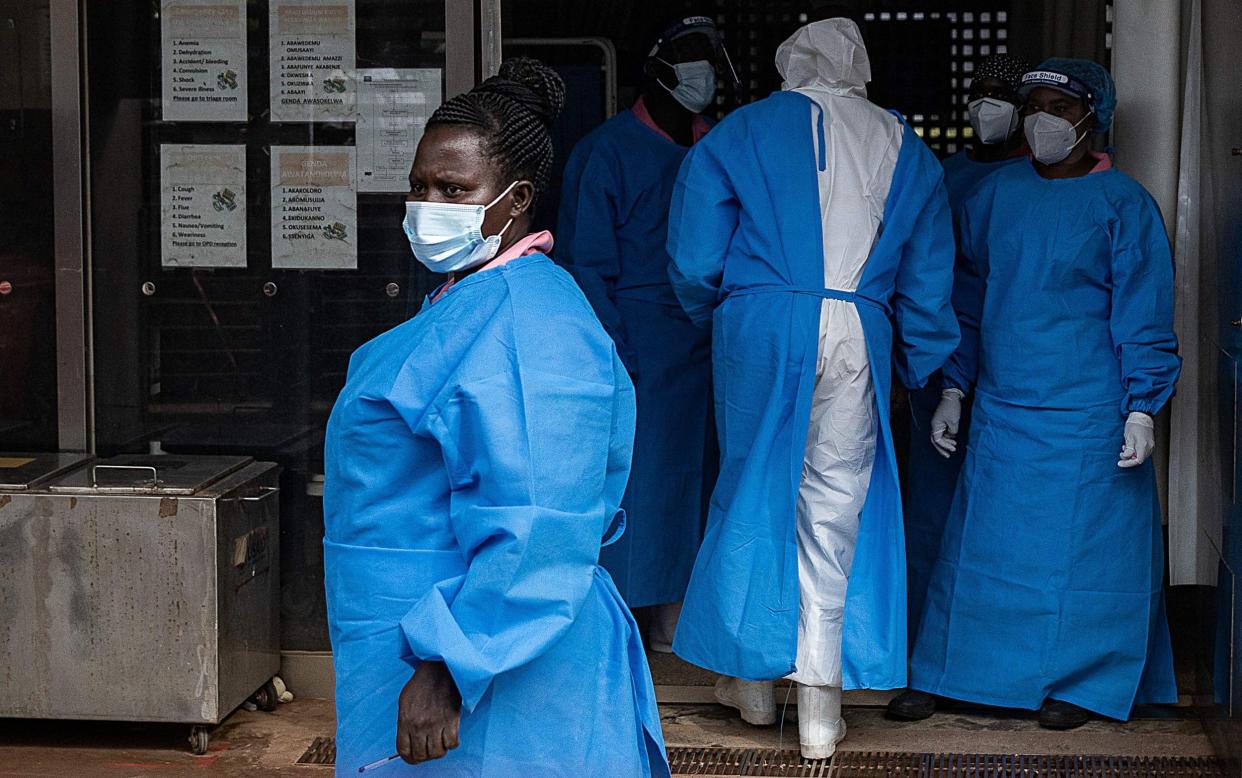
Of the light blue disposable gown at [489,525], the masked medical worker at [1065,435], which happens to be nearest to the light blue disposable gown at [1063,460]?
the masked medical worker at [1065,435]

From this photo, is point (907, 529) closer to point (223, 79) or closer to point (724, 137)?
point (724, 137)

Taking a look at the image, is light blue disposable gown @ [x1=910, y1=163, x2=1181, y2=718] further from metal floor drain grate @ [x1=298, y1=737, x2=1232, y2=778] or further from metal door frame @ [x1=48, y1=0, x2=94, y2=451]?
metal door frame @ [x1=48, y1=0, x2=94, y2=451]

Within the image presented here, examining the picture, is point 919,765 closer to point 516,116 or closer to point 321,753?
point 321,753

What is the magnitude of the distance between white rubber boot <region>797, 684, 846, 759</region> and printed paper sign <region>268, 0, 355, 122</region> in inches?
74.3

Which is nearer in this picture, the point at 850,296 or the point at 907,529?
the point at 850,296

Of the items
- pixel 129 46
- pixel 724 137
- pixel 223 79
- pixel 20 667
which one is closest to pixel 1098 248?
pixel 724 137

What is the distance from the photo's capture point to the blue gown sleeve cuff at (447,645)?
1.78m

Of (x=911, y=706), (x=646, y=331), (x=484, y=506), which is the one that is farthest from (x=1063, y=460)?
(x=484, y=506)

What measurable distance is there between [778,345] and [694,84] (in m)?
0.98

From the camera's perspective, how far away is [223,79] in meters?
4.10

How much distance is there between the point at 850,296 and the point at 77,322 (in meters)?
2.04

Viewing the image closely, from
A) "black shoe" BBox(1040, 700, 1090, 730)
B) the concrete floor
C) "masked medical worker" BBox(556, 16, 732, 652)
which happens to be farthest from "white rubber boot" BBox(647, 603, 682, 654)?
Result: "black shoe" BBox(1040, 700, 1090, 730)

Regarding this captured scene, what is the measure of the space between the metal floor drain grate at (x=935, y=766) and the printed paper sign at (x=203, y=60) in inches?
80.8

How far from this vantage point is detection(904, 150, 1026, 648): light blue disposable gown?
441 centimetres
